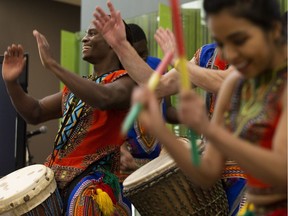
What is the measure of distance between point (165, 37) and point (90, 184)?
0.84 meters

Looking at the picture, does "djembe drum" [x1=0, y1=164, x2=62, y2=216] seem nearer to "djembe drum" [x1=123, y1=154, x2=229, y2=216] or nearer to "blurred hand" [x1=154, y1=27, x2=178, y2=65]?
"djembe drum" [x1=123, y1=154, x2=229, y2=216]

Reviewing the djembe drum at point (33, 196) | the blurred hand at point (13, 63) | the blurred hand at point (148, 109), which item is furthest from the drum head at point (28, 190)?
the blurred hand at point (148, 109)

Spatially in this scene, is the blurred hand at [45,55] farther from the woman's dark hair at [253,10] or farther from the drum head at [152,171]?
the woman's dark hair at [253,10]

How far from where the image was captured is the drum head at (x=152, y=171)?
97.3 inches

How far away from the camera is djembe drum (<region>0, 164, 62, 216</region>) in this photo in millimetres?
2770

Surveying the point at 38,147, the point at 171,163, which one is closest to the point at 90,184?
the point at 171,163

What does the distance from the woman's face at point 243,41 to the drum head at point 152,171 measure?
105cm

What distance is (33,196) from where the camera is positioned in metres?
2.78

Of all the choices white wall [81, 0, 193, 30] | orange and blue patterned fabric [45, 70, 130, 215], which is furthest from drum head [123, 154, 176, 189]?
white wall [81, 0, 193, 30]

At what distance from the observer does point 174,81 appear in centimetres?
265

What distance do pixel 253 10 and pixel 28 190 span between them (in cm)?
163

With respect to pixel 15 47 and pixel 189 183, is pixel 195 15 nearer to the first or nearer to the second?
pixel 15 47

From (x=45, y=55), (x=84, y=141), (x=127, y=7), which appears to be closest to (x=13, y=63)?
(x=45, y=55)

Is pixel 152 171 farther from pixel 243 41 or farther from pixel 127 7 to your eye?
pixel 127 7
